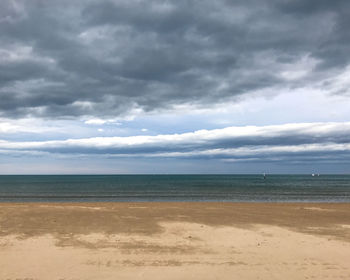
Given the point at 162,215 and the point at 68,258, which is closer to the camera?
the point at 68,258

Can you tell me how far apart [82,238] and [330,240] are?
41.2 ft

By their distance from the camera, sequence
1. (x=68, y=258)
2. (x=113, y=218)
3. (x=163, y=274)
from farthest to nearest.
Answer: (x=113, y=218) < (x=68, y=258) < (x=163, y=274)

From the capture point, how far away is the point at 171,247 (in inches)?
562

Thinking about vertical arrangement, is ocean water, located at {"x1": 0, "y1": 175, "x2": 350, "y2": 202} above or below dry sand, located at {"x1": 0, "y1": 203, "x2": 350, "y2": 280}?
below

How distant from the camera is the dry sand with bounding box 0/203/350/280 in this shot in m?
11.0

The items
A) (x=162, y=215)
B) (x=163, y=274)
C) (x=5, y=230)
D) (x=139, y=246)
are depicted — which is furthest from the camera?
(x=162, y=215)

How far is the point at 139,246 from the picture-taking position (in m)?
14.4

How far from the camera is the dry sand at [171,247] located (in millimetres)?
10977

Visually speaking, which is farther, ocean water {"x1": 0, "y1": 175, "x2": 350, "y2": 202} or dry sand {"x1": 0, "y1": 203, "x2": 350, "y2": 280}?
ocean water {"x1": 0, "y1": 175, "x2": 350, "y2": 202}

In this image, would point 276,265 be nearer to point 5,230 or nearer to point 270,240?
point 270,240

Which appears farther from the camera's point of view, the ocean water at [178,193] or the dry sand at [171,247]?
the ocean water at [178,193]

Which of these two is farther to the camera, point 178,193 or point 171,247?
point 178,193

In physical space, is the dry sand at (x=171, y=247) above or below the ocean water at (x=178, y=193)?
above

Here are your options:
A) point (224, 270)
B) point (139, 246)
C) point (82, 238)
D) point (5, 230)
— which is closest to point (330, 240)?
point (224, 270)
